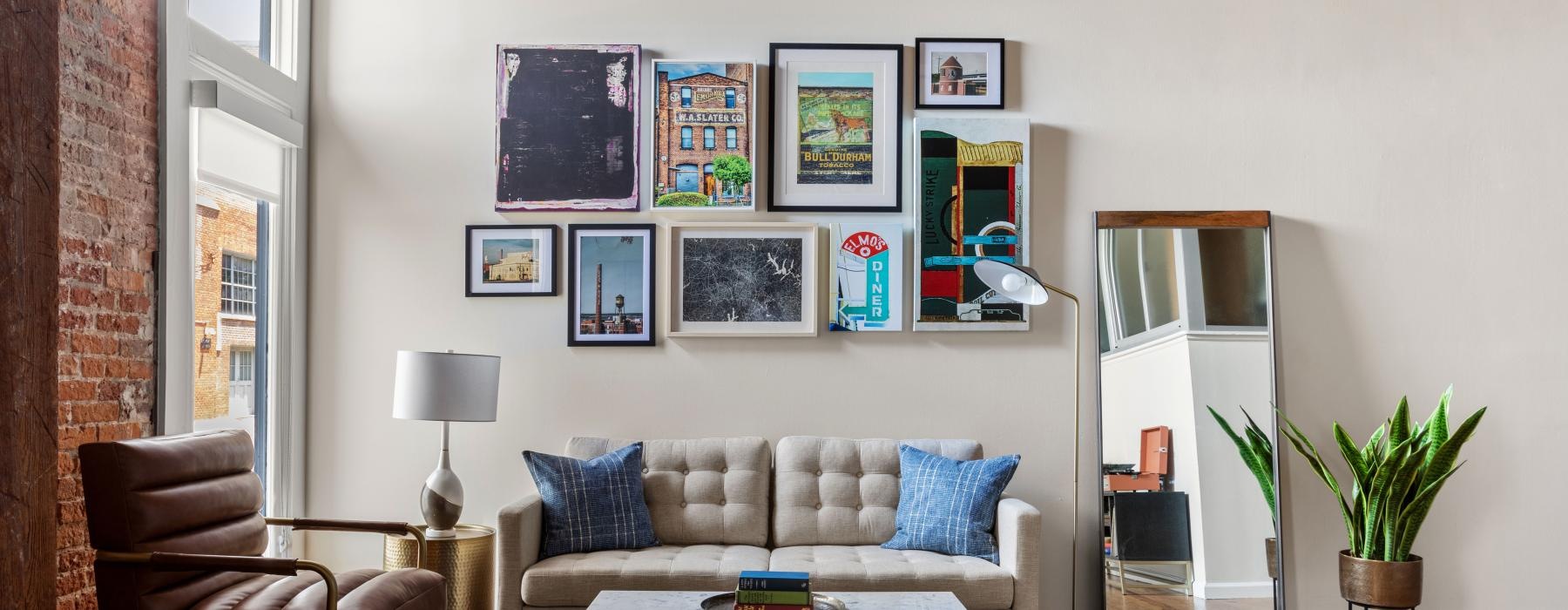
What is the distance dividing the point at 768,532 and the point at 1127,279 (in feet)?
5.98

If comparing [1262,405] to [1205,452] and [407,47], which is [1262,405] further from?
[407,47]

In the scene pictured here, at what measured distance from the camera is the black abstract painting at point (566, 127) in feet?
14.5

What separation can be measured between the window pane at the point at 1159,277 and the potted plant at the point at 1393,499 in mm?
662

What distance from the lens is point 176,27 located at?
11.4 ft

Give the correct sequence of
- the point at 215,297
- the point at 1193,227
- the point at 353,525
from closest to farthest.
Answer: the point at 353,525 → the point at 215,297 → the point at 1193,227

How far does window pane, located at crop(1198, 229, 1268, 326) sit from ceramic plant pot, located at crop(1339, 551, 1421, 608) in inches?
41.1

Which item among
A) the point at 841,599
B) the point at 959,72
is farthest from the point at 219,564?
the point at 959,72

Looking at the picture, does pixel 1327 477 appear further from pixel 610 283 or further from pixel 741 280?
pixel 610 283

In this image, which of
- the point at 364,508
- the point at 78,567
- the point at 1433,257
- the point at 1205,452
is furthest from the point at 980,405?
the point at 78,567

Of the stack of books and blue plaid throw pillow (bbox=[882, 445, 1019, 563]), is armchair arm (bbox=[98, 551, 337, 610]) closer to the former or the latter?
the stack of books

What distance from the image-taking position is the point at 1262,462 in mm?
4273

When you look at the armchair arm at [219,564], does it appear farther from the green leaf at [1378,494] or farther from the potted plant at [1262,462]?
the green leaf at [1378,494]

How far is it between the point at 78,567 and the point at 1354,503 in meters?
4.40

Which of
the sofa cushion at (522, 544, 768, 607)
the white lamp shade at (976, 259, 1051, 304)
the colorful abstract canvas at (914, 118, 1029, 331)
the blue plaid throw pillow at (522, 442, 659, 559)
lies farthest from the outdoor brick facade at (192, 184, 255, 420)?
the white lamp shade at (976, 259, 1051, 304)
